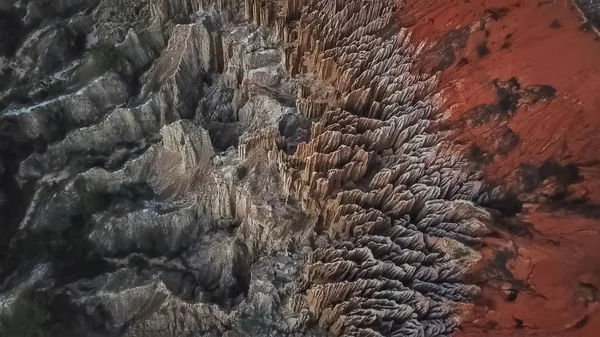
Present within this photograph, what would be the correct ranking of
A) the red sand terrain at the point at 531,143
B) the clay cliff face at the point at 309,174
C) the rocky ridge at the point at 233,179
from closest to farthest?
the red sand terrain at the point at 531,143 < the clay cliff face at the point at 309,174 < the rocky ridge at the point at 233,179

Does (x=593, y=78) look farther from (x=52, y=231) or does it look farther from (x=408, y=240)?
(x=52, y=231)

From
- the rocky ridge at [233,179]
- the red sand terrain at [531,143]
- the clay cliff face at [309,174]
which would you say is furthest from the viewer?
the rocky ridge at [233,179]

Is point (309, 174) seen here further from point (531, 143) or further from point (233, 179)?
point (531, 143)

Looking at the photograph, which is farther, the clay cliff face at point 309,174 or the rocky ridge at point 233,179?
the rocky ridge at point 233,179

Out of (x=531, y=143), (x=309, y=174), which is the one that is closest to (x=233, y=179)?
(x=309, y=174)

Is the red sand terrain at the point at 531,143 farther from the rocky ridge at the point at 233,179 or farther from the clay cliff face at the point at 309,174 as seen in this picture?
the rocky ridge at the point at 233,179

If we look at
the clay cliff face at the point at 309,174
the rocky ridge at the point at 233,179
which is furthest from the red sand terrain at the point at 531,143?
the rocky ridge at the point at 233,179

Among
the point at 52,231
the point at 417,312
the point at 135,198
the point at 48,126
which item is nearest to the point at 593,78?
the point at 417,312

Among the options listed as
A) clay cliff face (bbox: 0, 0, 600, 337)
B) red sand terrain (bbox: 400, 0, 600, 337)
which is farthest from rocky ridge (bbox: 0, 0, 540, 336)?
red sand terrain (bbox: 400, 0, 600, 337)
